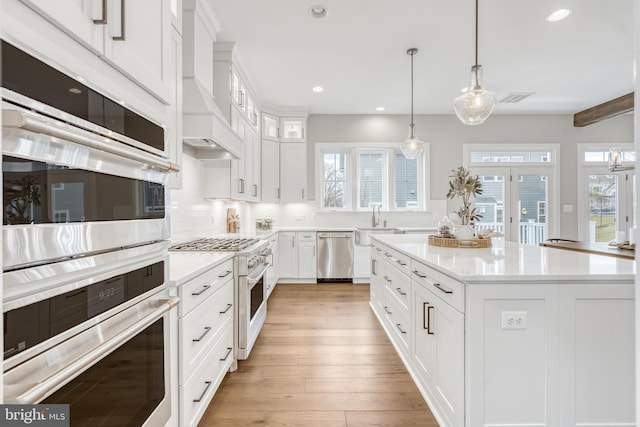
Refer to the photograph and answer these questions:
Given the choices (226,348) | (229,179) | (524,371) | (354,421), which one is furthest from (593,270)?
(229,179)

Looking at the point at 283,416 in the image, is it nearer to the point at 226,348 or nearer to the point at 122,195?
the point at 226,348

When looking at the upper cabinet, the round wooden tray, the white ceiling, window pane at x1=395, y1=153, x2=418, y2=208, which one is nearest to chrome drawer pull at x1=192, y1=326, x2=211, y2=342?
the upper cabinet

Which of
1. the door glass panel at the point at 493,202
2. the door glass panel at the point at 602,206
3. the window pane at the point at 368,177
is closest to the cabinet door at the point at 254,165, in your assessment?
the window pane at the point at 368,177

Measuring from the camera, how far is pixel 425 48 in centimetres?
347

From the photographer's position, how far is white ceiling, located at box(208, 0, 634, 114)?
110 inches

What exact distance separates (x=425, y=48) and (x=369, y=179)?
2682mm

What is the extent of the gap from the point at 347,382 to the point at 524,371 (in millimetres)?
1124

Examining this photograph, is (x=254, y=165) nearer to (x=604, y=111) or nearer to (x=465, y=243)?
(x=465, y=243)

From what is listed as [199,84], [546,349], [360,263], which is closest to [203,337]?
[546,349]

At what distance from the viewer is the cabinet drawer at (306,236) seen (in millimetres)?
5164

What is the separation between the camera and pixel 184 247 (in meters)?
2.35

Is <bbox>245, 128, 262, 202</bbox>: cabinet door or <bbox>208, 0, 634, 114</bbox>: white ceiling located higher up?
<bbox>208, 0, 634, 114</bbox>: white ceiling

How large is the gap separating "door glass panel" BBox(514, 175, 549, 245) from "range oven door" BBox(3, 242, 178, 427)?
633 cm

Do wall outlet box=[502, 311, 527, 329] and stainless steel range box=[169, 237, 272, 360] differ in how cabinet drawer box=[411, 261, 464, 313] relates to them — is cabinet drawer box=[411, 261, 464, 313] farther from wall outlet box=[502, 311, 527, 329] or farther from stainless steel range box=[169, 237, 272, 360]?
stainless steel range box=[169, 237, 272, 360]
